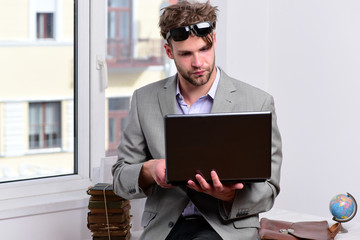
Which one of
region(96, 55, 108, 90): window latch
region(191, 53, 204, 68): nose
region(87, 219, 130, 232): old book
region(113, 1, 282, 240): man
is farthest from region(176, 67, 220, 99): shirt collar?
region(96, 55, 108, 90): window latch

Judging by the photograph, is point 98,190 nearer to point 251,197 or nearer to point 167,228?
point 167,228

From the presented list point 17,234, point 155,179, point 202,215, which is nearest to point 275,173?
point 202,215

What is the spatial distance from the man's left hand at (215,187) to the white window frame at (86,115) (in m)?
1.17

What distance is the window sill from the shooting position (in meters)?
2.71

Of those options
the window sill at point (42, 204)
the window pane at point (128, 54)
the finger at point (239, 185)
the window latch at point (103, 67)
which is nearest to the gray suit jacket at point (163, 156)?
the finger at point (239, 185)

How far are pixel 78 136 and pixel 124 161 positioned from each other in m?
0.98

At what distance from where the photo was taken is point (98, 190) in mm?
2607

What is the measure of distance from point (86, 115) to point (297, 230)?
118 cm

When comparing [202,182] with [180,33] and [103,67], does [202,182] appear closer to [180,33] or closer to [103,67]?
[180,33]

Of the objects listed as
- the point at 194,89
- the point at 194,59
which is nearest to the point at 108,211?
the point at 194,89

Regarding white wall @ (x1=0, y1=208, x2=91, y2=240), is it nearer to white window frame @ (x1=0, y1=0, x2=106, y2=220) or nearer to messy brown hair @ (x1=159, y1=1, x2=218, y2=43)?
white window frame @ (x1=0, y1=0, x2=106, y2=220)

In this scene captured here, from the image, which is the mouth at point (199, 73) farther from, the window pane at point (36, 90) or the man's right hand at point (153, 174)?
the window pane at point (36, 90)

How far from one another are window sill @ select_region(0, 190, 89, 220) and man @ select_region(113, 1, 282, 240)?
763mm

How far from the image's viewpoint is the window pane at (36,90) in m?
Answer: 2.91
